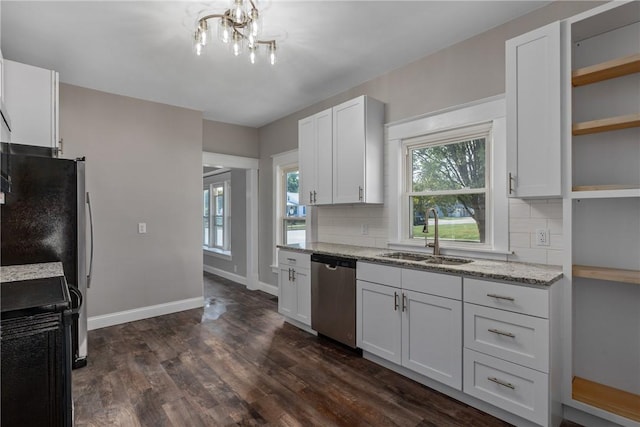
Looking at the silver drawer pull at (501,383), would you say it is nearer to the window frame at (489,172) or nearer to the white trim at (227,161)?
the window frame at (489,172)

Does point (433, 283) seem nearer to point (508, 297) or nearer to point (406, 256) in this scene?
point (508, 297)

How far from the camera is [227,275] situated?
624 centimetres

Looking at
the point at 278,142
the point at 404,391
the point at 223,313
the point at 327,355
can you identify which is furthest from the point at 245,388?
the point at 278,142

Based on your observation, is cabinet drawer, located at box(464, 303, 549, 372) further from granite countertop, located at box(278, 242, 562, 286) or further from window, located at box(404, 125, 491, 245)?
window, located at box(404, 125, 491, 245)

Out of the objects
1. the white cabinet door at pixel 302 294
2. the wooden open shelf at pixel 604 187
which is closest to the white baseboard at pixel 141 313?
the white cabinet door at pixel 302 294

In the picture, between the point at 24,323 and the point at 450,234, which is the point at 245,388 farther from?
the point at 450,234

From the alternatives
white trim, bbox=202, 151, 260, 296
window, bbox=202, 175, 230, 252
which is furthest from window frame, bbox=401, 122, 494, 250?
window, bbox=202, 175, 230, 252

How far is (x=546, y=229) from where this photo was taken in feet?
7.38

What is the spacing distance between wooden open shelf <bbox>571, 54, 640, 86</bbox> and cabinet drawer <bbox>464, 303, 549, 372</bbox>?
1452 millimetres

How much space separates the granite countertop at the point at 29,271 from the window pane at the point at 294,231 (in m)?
2.90

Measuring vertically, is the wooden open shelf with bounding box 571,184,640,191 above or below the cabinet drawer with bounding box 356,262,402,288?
above

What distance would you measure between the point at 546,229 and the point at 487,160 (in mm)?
700

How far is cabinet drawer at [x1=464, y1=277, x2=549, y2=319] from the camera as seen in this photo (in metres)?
1.81

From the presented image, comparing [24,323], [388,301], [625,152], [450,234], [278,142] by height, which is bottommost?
[388,301]
